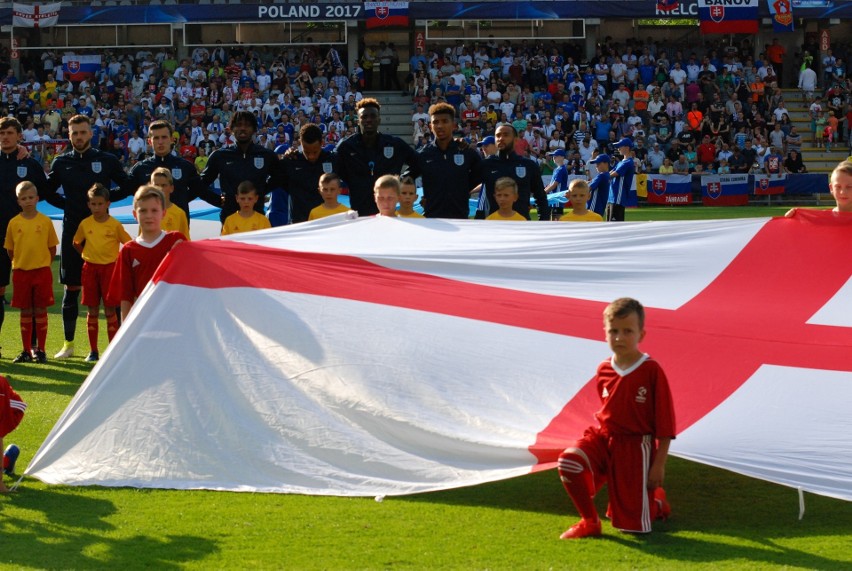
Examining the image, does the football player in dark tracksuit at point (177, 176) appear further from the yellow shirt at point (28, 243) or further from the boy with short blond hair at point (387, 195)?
the boy with short blond hair at point (387, 195)

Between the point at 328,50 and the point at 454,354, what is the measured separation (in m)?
25.5

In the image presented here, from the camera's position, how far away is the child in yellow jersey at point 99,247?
7359 millimetres

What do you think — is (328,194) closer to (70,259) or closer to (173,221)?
(173,221)

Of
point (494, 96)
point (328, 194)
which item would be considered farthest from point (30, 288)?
point (494, 96)

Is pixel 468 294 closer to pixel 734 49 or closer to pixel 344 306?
pixel 344 306

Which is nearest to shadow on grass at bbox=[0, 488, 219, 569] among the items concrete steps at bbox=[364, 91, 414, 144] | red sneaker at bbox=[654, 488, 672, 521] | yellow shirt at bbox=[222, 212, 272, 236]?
red sneaker at bbox=[654, 488, 672, 521]

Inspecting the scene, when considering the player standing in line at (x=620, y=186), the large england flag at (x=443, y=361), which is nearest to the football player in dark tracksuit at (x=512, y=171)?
the large england flag at (x=443, y=361)

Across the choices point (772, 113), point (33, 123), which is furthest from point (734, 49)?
point (33, 123)

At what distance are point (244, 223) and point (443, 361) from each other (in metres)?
2.72

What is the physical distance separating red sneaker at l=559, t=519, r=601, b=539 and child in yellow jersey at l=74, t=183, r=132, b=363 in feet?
14.0

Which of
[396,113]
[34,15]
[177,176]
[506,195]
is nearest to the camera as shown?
[506,195]

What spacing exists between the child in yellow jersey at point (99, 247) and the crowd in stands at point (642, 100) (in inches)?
659

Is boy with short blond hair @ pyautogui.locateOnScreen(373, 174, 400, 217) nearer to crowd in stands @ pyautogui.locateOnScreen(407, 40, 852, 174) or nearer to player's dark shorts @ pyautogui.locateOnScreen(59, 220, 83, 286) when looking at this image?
player's dark shorts @ pyautogui.locateOnScreen(59, 220, 83, 286)

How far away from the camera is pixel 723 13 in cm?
2817
